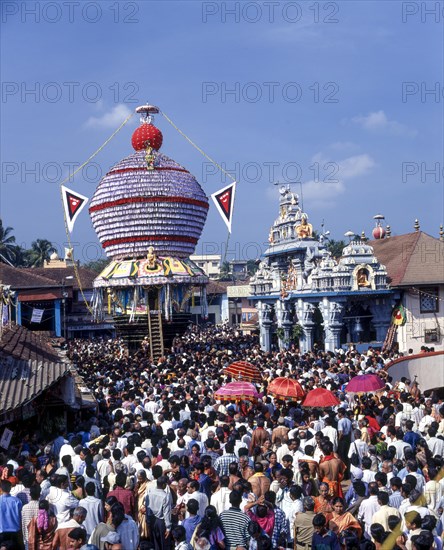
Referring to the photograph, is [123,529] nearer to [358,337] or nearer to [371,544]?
[371,544]

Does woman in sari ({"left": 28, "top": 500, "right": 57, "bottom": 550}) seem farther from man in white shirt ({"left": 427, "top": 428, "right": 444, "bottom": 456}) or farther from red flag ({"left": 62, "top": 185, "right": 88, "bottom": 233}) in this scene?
red flag ({"left": 62, "top": 185, "right": 88, "bottom": 233})

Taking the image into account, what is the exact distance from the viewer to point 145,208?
35.9 metres

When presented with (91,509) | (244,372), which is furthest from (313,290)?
(91,509)

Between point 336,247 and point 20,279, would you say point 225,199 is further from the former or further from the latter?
point 336,247

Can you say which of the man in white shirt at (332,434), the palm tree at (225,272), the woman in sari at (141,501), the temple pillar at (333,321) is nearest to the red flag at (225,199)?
the temple pillar at (333,321)

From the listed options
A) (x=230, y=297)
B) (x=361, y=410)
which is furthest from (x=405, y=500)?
(x=230, y=297)

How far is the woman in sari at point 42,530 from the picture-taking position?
26.8 feet

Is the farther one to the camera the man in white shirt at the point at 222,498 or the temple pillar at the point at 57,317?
the temple pillar at the point at 57,317

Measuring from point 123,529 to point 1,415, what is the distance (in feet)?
19.8

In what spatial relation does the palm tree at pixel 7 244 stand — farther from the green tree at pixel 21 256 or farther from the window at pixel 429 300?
the window at pixel 429 300

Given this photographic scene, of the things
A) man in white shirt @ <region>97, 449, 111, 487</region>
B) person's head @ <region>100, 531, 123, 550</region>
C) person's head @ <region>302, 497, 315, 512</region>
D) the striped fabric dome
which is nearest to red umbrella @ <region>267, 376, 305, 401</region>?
man in white shirt @ <region>97, 449, 111, 487</region>

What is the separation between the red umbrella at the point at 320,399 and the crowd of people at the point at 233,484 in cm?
24

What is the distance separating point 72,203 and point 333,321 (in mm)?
14948

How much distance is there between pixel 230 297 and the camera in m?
70.2
